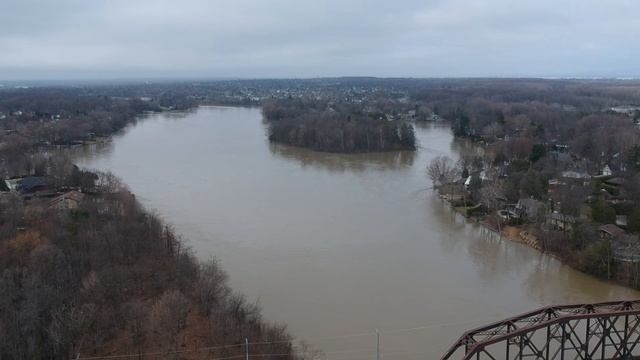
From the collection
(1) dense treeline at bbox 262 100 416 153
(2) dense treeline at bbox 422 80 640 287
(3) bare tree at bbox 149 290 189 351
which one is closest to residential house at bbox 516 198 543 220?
(2) dense treeline at bbox 422 80 640 287

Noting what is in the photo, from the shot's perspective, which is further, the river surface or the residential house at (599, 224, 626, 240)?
the residential house at (599, 224, 626, 240)

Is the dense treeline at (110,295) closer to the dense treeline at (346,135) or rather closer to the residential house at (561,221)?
the residential house at (561,221)

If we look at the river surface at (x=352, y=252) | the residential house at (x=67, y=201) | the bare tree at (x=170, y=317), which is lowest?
the river surface at (x=352, y=252)

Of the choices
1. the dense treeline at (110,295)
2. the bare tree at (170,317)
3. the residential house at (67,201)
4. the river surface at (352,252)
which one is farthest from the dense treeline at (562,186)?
the residential house at (67,201)

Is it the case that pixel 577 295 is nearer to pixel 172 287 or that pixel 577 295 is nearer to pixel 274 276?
pixel 274 276

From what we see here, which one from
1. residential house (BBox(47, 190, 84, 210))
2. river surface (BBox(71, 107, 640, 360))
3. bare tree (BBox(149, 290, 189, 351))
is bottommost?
river surface (BBox(71, 107, 640, 360))

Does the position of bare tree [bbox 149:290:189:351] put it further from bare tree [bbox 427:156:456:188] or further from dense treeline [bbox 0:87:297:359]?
bare tree [bbox 427:156:456:188]

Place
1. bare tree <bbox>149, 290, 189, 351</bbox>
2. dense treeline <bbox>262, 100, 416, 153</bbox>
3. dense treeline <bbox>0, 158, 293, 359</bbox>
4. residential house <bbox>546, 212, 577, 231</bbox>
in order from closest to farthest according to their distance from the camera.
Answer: dense treeline <bbox>0, 158, 293, 359</bbox>, bare tree <bbox>149, 290, 189, 351</bbox>, residential house <bbox>546, 212, 577, 231</bbox>, dense treeline <bbox>262, 100, 416, 153</bbox>
